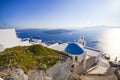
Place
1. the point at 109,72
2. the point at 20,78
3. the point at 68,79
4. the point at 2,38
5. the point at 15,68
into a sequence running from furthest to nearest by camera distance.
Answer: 1. the point at 109,72
2. the point at 2,38
3. the point at 68,79
4. the point at 15,68
5. the point at 20,78

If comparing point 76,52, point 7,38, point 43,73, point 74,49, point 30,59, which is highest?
point 7,38

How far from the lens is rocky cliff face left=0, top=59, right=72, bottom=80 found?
657 cm

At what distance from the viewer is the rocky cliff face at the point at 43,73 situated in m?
6.57

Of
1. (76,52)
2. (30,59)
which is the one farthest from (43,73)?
(76,52)

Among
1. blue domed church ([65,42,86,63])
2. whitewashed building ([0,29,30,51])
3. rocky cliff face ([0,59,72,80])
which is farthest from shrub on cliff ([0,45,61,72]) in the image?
blue domed church ([65,42,86,63])

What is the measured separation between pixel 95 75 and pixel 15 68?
12.1m

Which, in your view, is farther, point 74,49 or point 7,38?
point 74,49

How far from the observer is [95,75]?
1655cm

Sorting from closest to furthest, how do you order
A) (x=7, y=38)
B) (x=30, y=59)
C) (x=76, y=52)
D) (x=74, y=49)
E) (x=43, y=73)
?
(x=43, y=73) < (x=30, y=59) < (x=7, y=38) < (x=76, y=52) < (x=74, y=49)

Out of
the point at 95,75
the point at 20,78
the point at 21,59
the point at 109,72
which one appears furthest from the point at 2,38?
the point at 109,72

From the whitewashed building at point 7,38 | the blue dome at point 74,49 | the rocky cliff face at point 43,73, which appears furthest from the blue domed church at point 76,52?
the whitewashed building at point 7,38

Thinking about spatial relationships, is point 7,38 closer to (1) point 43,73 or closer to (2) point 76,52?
(1) point 43,73

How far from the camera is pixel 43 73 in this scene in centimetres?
845

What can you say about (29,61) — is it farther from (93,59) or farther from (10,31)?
(93,59)
